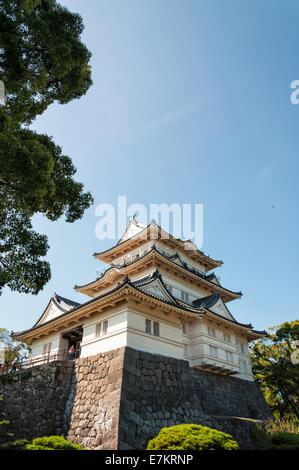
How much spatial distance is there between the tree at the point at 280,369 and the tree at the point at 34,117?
27235mm

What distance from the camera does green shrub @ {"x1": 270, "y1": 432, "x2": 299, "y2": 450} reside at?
12.1 m

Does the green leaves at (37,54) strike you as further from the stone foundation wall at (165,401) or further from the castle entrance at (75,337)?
the castle entrance at (75,337)

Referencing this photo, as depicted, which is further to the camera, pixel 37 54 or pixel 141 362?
pixel 141 362

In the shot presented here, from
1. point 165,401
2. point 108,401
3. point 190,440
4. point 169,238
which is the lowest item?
point 190,440

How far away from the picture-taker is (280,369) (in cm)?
2969

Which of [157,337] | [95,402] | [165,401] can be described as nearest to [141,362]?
[157,337]

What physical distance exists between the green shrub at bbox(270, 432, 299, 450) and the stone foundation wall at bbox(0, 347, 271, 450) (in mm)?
4240

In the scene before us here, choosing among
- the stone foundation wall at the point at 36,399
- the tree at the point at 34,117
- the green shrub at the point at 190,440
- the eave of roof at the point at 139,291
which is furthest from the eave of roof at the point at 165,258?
the green shrub at the point at 190,440

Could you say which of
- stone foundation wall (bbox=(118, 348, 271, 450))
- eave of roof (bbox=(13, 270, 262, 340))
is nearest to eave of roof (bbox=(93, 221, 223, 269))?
eave of roof (bbox=(13, 270, 262, 340))

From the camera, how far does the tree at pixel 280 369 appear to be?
29339 mm

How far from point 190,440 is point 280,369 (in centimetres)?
2573

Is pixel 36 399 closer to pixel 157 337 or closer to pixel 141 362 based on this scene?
pixel 141 362

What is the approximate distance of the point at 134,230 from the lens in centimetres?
2955
